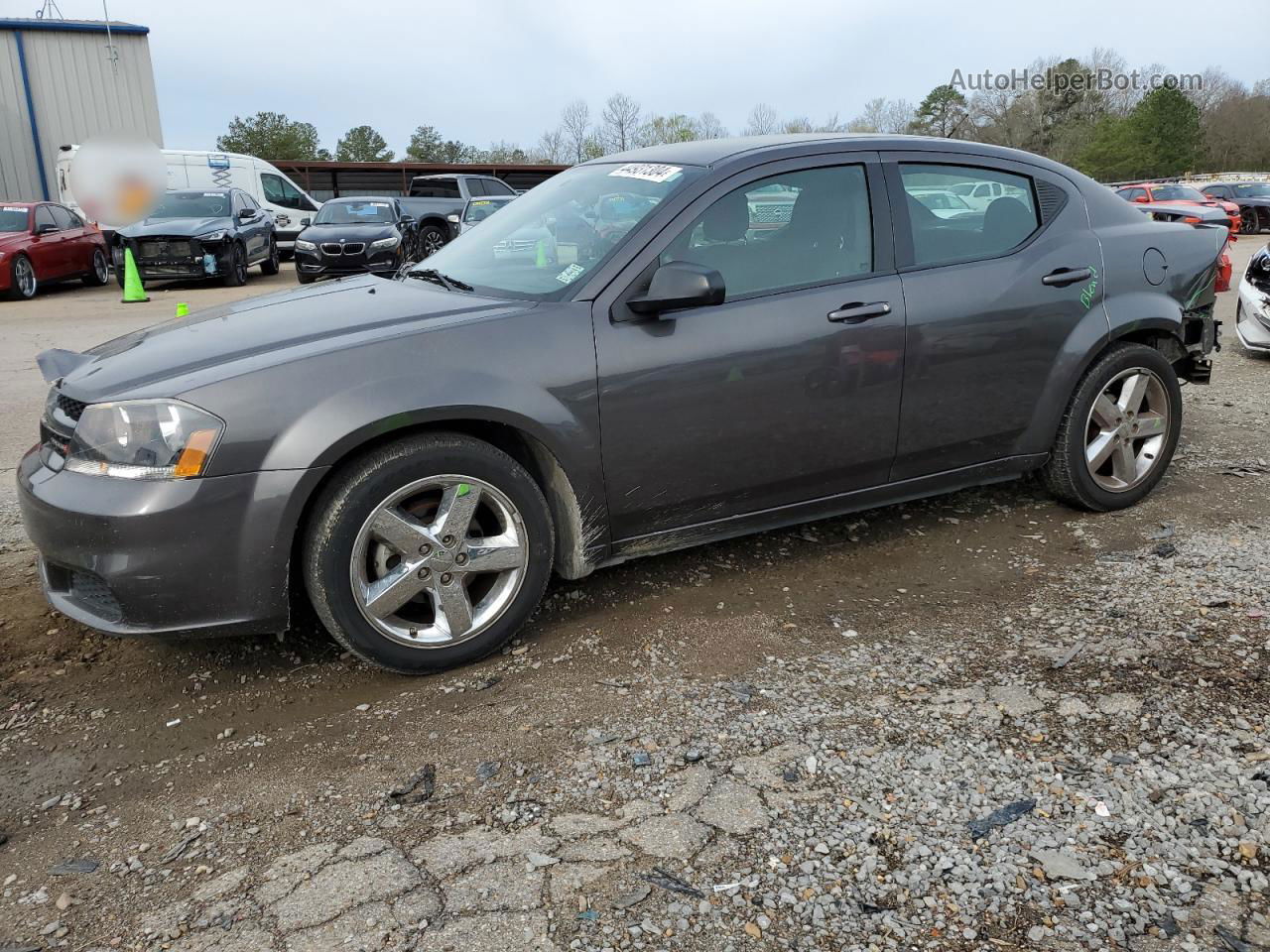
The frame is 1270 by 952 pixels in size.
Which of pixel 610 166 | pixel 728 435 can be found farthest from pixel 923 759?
pixel 610 166

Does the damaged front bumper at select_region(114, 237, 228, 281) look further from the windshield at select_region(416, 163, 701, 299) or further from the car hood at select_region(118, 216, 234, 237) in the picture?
the windshield at select_region(416, 163, 701, 299)

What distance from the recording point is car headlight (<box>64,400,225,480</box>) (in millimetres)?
2811

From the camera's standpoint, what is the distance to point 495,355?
10.3ft

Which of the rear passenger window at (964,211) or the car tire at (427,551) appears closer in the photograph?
the car tire at (427,551)

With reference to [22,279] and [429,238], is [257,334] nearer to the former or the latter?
[22,279]

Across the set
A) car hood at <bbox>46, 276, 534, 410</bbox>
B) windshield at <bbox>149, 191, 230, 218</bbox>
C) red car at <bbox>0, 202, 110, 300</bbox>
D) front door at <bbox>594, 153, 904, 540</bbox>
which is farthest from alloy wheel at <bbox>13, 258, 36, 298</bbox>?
front door at <bbox>594, 153, 904, 540</bbox>

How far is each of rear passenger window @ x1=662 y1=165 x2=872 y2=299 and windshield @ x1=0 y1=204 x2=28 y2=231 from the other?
627 inches

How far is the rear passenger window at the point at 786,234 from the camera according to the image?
11.6 ft

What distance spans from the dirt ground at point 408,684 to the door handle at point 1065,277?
107cm

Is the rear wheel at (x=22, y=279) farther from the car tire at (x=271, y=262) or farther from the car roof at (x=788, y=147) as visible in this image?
the car roof at (x=788, y=147)

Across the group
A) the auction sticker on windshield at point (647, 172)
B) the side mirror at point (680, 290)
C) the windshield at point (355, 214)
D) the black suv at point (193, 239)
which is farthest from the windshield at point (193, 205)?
the side mirror at point (680, 290)

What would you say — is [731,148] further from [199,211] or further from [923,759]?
[199,211]

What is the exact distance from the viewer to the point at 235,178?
21.5 m

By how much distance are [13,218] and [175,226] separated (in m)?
2.39
